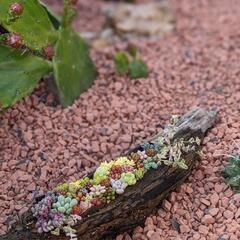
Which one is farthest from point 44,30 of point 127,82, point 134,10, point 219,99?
point 134,10

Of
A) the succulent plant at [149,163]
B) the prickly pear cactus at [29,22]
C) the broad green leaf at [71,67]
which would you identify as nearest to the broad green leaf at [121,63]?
the broad green leaf at [71,67]

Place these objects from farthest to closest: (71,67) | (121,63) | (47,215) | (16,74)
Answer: (121,63)
(71,67)
(16,74)
(47,215)

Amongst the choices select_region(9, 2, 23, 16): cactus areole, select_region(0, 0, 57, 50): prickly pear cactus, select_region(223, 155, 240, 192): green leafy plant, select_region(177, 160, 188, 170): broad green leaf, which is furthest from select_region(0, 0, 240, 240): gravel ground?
select_region(9, 2, 23, 16): cactus areole

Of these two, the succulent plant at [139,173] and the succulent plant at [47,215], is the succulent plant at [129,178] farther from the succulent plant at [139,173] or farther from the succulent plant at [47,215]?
the succulent plant at [47,215]

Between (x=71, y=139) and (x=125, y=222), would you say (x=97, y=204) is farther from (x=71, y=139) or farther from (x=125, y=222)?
(x=71, y=139)

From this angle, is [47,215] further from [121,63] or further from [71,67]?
[121,63]

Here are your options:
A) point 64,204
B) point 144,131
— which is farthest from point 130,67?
point 64,204
